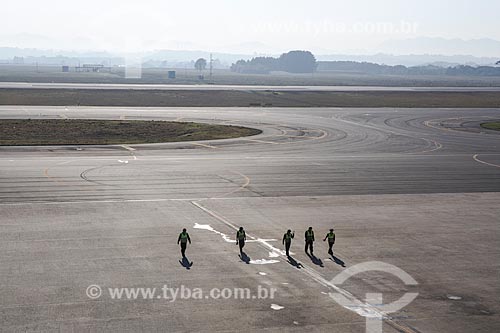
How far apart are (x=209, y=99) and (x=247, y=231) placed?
112819 millimetres

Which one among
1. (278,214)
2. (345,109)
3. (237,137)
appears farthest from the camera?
(345,109)

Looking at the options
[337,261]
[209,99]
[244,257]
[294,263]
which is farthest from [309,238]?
[209,99]

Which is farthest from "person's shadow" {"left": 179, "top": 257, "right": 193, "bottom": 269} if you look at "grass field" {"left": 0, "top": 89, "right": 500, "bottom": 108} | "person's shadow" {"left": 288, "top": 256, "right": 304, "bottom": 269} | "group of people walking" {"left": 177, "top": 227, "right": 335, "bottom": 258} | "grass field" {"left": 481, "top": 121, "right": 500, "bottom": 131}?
"grass field" {"left": 0, "top": 89, "right": 500, "bottom": 108}

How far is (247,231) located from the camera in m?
36.6

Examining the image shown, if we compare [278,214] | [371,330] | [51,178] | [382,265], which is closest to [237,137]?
[51,178]

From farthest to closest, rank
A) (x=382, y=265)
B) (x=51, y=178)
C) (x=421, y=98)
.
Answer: (x=421, y=98) → (x=51, y=178) → (x=382, y=265)

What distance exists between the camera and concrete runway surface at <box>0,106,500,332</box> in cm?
2402

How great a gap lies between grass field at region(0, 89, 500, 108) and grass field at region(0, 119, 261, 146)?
127ft

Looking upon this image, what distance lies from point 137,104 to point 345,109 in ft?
134

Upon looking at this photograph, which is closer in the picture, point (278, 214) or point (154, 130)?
point (278, 214)

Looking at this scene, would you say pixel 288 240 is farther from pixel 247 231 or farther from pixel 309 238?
pixel 247 231

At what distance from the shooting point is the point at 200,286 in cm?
2684

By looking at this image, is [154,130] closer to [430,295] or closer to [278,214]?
[278,214]

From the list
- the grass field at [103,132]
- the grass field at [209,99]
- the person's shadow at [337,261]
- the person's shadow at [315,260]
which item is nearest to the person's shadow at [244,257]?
the person's shadow at [315,260]
